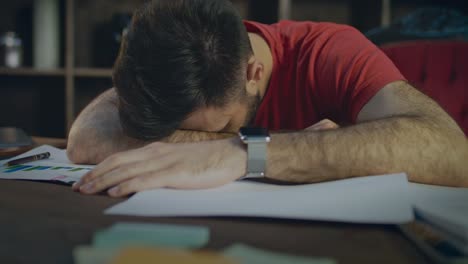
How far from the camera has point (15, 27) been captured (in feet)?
8.49

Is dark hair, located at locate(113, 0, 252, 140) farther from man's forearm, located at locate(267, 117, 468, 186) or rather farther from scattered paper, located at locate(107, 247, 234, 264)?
scattered paper, located at locate(107, 247, 234, 264)

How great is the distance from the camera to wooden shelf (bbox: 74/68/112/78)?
2395 millimetres

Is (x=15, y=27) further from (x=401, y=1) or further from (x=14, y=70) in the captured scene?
(x=401, y=1)

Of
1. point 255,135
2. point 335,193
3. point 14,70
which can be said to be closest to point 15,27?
point 14,70

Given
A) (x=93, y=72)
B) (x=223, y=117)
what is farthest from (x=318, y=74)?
(x=93, y=72)

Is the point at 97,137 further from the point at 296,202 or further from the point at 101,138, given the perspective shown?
the point at 296,202

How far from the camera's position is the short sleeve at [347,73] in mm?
976

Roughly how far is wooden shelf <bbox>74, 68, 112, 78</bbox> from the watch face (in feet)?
Answer: 6.00

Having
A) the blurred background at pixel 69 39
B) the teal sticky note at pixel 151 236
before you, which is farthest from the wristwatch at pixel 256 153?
the blurred background at pixel 69 39

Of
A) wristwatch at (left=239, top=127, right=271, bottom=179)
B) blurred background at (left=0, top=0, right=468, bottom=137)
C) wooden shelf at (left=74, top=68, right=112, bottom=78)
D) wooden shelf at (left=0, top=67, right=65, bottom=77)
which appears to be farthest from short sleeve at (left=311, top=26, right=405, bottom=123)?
wooden shelf at (left=0, top=67, right=65, bottom=77)

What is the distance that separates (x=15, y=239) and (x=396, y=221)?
1.21 feet

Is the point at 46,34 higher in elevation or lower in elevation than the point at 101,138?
higher

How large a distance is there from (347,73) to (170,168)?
0.55 metres

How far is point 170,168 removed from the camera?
0.64 meters
